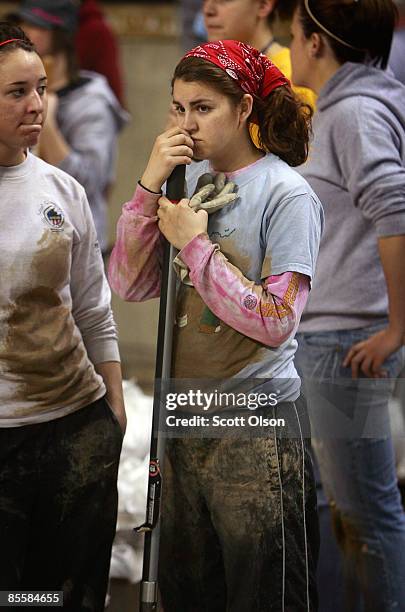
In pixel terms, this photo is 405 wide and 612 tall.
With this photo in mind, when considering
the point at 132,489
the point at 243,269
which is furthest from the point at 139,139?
the point at 243,269

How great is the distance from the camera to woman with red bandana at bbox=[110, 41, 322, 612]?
2.03 meters

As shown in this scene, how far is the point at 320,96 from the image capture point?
2.31m

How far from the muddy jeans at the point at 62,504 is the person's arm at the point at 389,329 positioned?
523 millimetres

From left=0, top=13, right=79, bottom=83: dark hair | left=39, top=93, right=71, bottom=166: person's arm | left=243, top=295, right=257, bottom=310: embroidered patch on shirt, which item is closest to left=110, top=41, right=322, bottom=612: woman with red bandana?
left=243, top=295, right=257, bottom=310: embroidered patch on shirt

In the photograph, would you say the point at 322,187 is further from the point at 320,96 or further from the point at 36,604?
the point at 36,604

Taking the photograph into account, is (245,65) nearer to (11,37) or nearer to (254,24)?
(254,24)

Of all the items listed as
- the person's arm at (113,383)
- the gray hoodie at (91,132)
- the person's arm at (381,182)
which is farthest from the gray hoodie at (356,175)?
the gray hoodie at (91,132)

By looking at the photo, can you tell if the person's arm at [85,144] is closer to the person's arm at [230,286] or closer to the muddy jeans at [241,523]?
the person's arm at [230,286]

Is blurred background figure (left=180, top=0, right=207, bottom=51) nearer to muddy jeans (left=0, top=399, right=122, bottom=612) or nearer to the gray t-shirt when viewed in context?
the gray t-shirt

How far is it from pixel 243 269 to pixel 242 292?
46 mm

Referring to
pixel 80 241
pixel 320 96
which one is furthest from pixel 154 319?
pixel 320 96

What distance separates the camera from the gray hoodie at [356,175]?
7.38 feet

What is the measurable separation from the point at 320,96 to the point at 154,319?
1.92 ft

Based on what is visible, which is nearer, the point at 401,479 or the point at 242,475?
the point at 242,475
